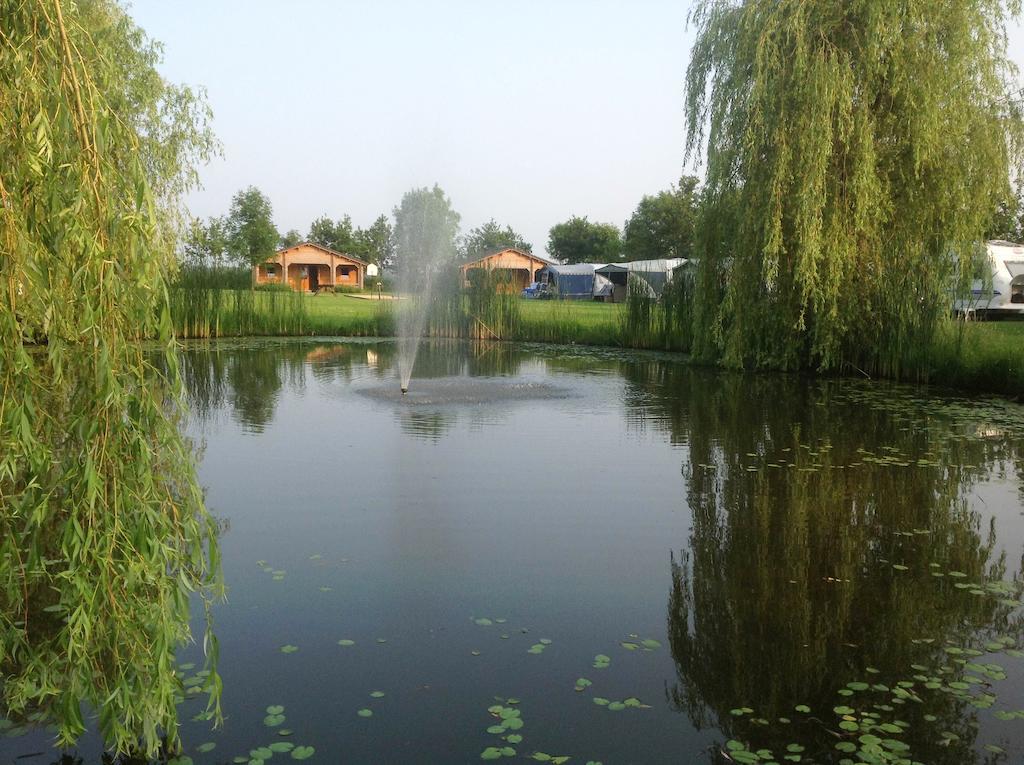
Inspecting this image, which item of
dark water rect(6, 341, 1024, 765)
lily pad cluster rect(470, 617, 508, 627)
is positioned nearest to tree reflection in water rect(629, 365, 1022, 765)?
dark water rect(6, 341, 1024, 765)

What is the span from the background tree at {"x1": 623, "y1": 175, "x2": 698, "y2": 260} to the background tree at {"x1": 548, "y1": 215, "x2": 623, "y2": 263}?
31.0 feet

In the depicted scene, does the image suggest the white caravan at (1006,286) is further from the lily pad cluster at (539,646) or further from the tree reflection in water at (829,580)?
the lily pad cluster at (539,646)

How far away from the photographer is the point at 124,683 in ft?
9.44

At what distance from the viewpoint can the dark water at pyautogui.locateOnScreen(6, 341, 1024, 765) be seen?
3586 mm

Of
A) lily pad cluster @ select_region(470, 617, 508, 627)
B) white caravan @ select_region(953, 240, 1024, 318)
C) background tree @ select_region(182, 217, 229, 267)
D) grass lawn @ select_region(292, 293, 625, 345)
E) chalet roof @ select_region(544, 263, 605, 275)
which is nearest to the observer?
lily pad cluster @ select_region(470, 617, 508, 627)

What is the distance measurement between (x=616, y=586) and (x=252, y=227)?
53.9 meters

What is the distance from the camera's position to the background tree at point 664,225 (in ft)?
169

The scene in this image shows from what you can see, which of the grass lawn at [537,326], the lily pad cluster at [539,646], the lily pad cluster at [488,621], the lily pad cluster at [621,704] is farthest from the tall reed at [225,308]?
the lily pad cluster at [621,704]

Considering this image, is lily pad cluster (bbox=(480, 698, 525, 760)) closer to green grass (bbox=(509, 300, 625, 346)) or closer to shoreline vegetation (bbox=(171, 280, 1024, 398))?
shoreline vegetation (bbox=(171, 280, 1024, 398))

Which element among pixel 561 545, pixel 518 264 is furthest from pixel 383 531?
pixel 518 264

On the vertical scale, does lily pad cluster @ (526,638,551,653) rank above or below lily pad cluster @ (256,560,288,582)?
below

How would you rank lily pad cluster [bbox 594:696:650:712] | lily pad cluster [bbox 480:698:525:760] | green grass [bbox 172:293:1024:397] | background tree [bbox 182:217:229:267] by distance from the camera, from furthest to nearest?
background tree [bbox 182:217:229:267] < green grass [bbox 172:293:1024:397] < lily pad cluster [bbox 594:696:650:712] < lily pad cluster [bbox 480:698:525:760]

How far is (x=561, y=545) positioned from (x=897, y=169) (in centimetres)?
1122

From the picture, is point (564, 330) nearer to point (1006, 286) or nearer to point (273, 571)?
point (1006, 286)
